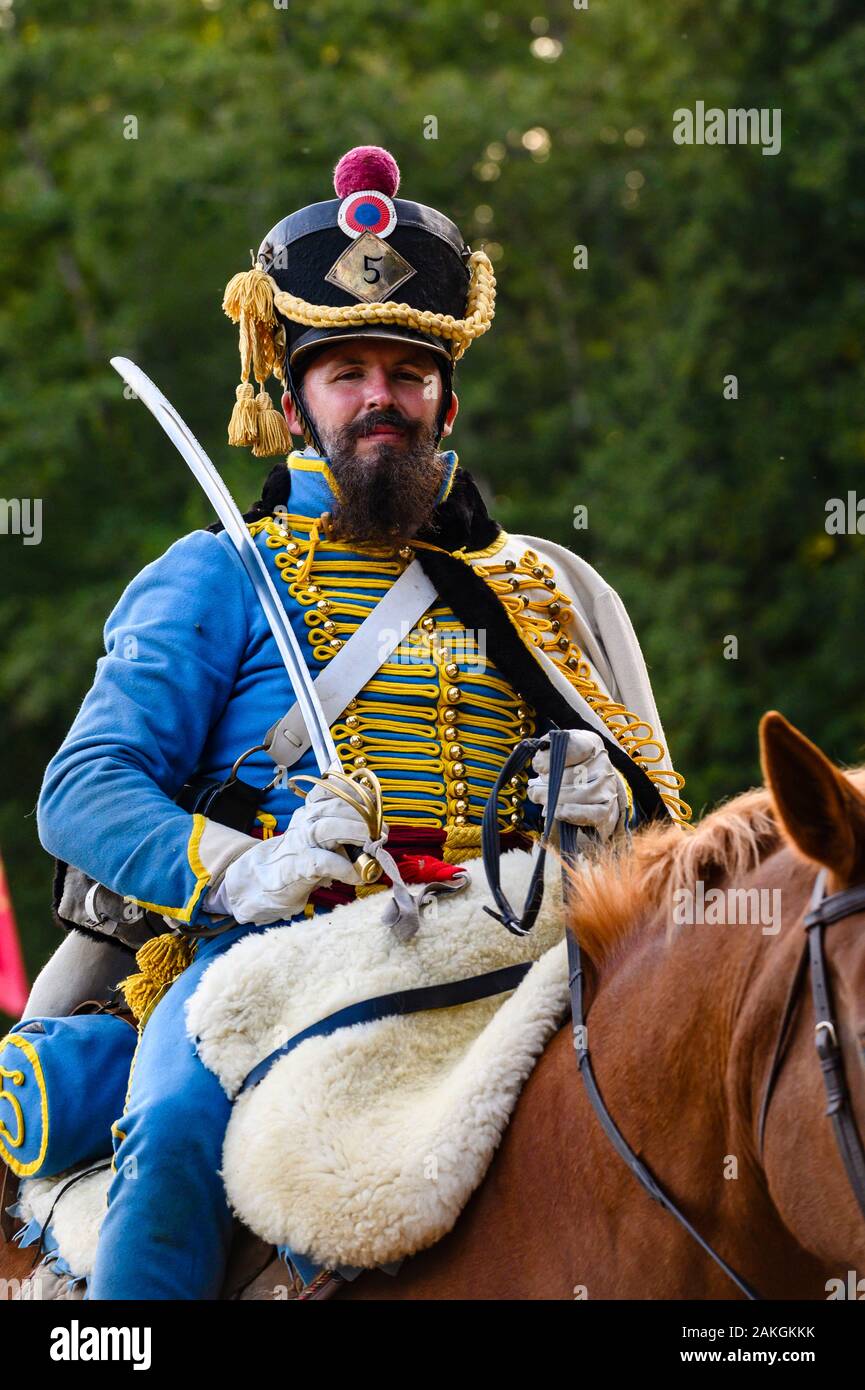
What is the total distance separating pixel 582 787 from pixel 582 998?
55 cm

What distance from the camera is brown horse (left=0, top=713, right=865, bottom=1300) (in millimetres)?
2617

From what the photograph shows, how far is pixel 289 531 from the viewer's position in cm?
421

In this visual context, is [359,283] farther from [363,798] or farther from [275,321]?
[363,798]

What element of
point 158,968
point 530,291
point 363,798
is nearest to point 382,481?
point 363,798

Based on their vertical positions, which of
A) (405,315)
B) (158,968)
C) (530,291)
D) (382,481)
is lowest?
(158,968)

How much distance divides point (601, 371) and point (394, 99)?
3464 mm

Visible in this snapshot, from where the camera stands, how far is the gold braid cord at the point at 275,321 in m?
4.06

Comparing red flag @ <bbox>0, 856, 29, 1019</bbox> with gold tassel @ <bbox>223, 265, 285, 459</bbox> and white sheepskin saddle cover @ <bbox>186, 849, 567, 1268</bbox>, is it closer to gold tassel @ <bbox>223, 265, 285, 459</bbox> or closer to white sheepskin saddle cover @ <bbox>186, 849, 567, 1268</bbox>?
gold tassel @ <bbox>223, 265, 285, 459</bbox>

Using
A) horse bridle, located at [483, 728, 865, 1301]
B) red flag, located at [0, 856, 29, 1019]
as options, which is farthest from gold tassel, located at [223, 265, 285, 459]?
red flag, located at [0, 856, 29, 1019]

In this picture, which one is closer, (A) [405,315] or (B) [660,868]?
(B) [660,868]

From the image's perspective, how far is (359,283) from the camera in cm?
408

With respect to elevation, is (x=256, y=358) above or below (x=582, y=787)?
above

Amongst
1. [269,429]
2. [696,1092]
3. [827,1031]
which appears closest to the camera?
[827,1031]

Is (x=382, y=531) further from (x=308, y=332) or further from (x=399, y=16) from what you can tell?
(x=399, y=16)
